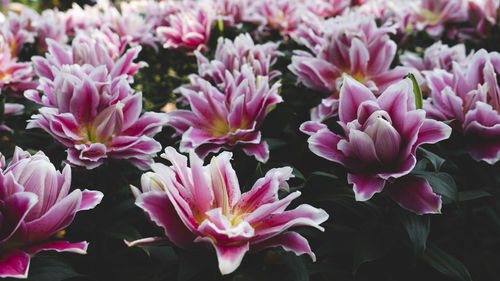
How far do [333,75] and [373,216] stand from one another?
0.48 metres

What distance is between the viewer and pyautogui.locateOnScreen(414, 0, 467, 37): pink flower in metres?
2.05

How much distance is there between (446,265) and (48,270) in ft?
2.56

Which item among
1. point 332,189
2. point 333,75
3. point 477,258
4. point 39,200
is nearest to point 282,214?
point 332,189

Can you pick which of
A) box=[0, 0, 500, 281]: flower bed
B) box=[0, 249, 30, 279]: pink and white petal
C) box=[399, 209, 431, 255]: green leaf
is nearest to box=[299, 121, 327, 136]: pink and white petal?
box=[0, 0, 500, 281]: flower bed

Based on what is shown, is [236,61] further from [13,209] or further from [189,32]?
[13,209]

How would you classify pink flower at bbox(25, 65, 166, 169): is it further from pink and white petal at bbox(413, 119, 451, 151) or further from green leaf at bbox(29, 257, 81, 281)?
pink and white petal at bbox(413, 119, 451, 151)

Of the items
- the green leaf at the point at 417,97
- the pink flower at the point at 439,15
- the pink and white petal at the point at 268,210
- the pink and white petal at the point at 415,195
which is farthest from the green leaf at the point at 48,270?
the pink flower at the point at 439,15

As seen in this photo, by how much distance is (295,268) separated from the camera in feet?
2.74

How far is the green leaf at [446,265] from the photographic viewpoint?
0.94m

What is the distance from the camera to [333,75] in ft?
4.40

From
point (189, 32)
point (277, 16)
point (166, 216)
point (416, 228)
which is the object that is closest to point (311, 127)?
point (416, 228)

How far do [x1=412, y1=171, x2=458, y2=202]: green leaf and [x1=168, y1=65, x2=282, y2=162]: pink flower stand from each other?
1.18 feet

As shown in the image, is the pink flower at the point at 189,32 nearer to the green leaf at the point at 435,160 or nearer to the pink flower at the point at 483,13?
the green leaf at the point at 435,160

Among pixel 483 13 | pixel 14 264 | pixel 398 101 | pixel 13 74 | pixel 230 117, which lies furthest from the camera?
pixel 483 13
